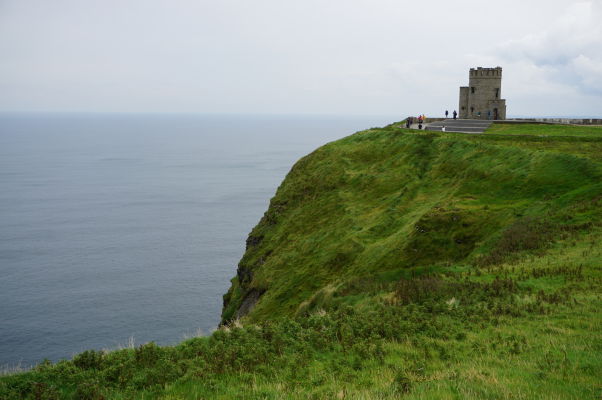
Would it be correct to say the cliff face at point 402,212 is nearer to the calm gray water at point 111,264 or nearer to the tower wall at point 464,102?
the tower wall at point 464,102

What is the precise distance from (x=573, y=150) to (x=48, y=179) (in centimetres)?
19634

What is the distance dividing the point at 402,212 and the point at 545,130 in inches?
1029

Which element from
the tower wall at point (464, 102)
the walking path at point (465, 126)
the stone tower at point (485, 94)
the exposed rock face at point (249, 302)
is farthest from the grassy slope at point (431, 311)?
the tower wall at point (464, 102)

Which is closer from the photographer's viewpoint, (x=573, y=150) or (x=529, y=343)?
(x=529, y=343)

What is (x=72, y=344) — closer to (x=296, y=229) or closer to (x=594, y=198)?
(x=296, y=229)

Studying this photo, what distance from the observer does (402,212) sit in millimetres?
42094

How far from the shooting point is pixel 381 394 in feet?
38.2

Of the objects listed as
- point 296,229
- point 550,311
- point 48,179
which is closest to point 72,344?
point 296,229

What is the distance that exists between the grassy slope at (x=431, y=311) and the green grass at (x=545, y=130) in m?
8.75

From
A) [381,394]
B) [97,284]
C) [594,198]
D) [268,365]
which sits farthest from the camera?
[97,284]

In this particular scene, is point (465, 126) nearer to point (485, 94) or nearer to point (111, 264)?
point (485, 94)

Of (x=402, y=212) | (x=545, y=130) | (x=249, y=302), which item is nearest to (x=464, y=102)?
(x=545, y=130)

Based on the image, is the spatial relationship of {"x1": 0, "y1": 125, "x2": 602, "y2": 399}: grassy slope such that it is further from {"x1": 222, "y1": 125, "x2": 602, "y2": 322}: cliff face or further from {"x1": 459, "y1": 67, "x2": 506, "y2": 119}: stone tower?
{"x1": 459, "y1": 67, "x2": 506, "y2": 119}: stone tower

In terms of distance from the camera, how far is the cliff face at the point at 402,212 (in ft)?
95.0
